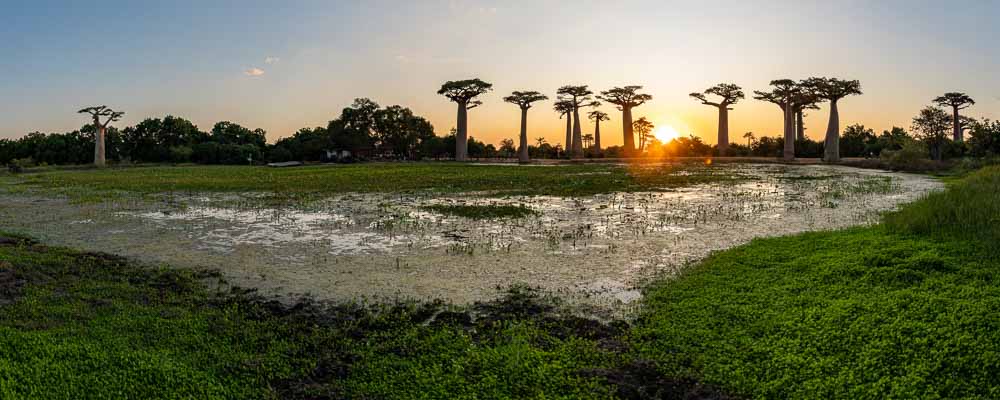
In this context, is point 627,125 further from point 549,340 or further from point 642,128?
point 549,340

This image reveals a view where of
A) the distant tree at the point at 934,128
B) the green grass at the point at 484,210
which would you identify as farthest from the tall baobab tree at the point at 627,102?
the green grass at the point at 484,210

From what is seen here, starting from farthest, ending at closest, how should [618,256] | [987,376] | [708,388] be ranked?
[618,256], [708,388], [987,376]

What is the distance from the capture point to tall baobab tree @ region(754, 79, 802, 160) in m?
53.0

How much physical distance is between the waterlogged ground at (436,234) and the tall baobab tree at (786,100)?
3661 centimetres

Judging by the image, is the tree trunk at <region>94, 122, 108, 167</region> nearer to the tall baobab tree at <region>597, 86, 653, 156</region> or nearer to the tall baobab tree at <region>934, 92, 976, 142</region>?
the tall baobab tree at <region>597, 86, 653, 156</region>

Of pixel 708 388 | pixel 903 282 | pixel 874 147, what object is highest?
pixel 874 147

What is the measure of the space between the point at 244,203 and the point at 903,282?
1707 centimetres

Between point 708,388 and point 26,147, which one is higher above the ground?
point 26,147

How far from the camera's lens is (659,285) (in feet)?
23.2

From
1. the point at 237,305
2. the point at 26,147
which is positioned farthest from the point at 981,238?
the point at 26,147

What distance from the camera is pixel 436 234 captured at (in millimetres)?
11406

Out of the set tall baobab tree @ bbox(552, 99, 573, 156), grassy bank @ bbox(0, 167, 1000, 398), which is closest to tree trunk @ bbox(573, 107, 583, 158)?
tall baobab tree @ bbox(552, 99, 573, 156)

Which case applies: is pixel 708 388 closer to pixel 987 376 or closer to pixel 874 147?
pixel 987 376

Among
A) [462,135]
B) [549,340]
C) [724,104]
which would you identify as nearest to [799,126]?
[724,104]
